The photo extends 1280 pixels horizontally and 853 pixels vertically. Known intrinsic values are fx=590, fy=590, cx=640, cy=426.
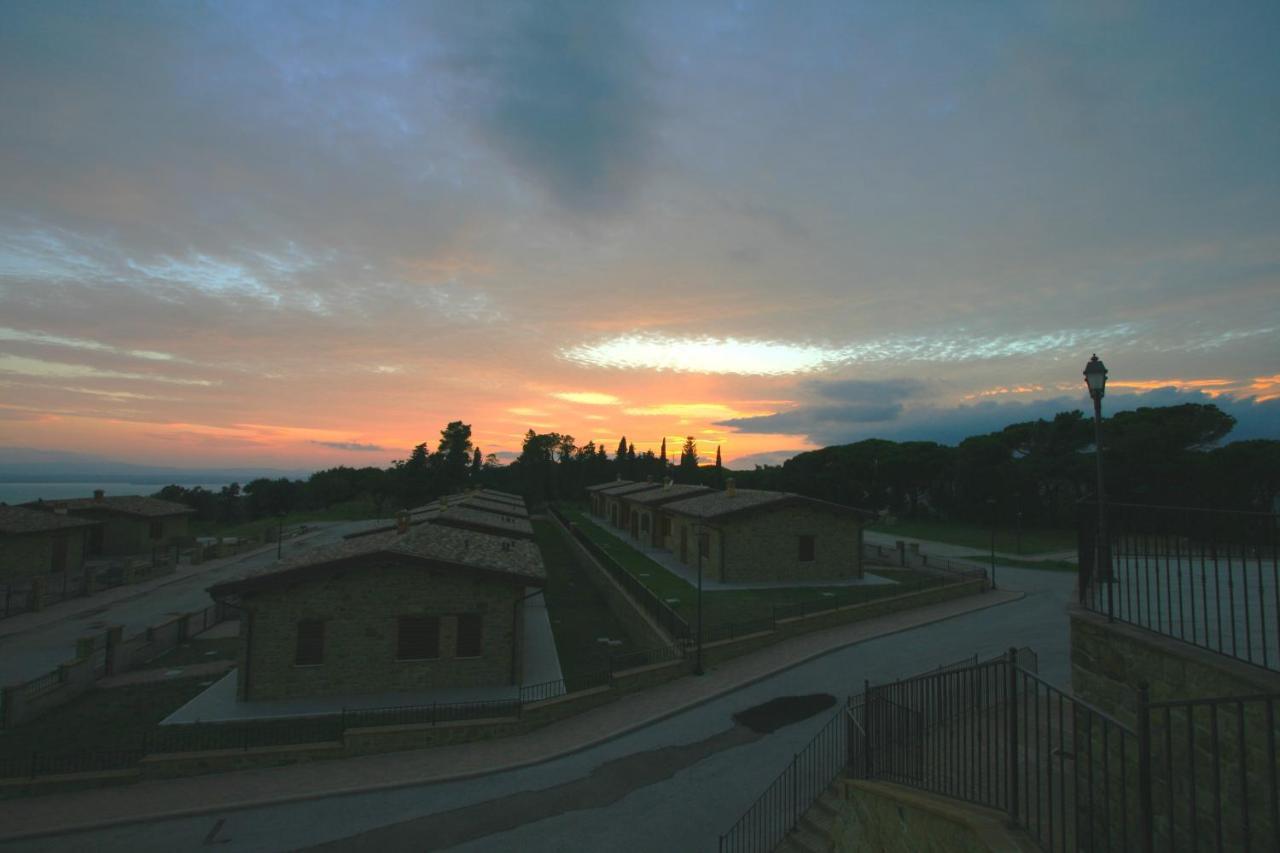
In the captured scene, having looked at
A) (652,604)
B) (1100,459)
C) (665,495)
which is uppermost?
(1100,459)

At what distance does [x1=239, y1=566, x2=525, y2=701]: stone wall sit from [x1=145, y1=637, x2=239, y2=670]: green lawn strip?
6807mm

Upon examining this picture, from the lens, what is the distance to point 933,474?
247 ft

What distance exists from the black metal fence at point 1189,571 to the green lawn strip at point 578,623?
46.6ft

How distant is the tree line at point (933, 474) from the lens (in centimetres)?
4781

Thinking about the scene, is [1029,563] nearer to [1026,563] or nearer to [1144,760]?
[1026,563]

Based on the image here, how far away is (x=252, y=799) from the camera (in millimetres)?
12750

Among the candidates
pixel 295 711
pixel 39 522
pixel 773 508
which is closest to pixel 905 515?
pixel 773 508

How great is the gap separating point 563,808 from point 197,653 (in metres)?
19.1

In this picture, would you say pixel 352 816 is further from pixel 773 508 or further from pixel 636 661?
pixel 773 508

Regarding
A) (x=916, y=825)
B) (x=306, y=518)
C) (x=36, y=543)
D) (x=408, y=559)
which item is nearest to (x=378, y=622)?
(x=408, y=559)

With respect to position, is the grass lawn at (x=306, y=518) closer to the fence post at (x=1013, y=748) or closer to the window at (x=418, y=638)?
the window at (x=418, y=638)

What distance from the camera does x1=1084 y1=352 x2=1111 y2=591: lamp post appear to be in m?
7.02

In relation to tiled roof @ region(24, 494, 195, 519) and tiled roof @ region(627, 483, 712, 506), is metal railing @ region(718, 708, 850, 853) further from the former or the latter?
tiled roof @ region(24, 494, 195, 519)

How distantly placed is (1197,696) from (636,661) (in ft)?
55.8
